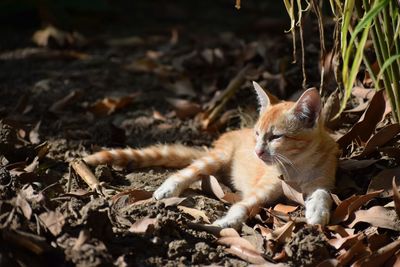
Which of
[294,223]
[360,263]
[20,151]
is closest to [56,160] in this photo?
[20,151]

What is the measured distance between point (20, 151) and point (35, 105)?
1.42 metres

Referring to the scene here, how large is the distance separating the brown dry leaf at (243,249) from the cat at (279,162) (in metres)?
0.18

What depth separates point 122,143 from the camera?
218 inches

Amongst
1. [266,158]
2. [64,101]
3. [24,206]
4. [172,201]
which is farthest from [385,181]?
[64,101]

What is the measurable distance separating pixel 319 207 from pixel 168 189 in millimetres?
1035

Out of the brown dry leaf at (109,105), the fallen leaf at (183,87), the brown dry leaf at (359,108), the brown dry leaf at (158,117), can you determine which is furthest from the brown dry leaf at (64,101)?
the brown dry leaf at (359,108)

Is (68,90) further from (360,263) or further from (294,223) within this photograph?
(360,263)

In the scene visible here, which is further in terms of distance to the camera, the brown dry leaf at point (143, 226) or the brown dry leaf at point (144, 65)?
the brown dry leaf at point (144, 65)

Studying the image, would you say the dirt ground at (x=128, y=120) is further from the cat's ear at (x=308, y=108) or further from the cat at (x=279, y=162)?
the cat's ear at (x=308, y=108)

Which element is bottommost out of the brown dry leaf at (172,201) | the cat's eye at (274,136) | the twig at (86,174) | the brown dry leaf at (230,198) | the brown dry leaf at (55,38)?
the brown dry leaf at (230,198)

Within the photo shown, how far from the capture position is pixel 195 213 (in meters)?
4.25

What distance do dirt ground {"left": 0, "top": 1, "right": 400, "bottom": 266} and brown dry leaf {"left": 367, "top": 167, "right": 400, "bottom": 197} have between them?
0.19 m

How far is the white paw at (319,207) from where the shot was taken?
13.2ft

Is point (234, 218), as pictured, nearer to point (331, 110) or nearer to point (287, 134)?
point (287, 134)
